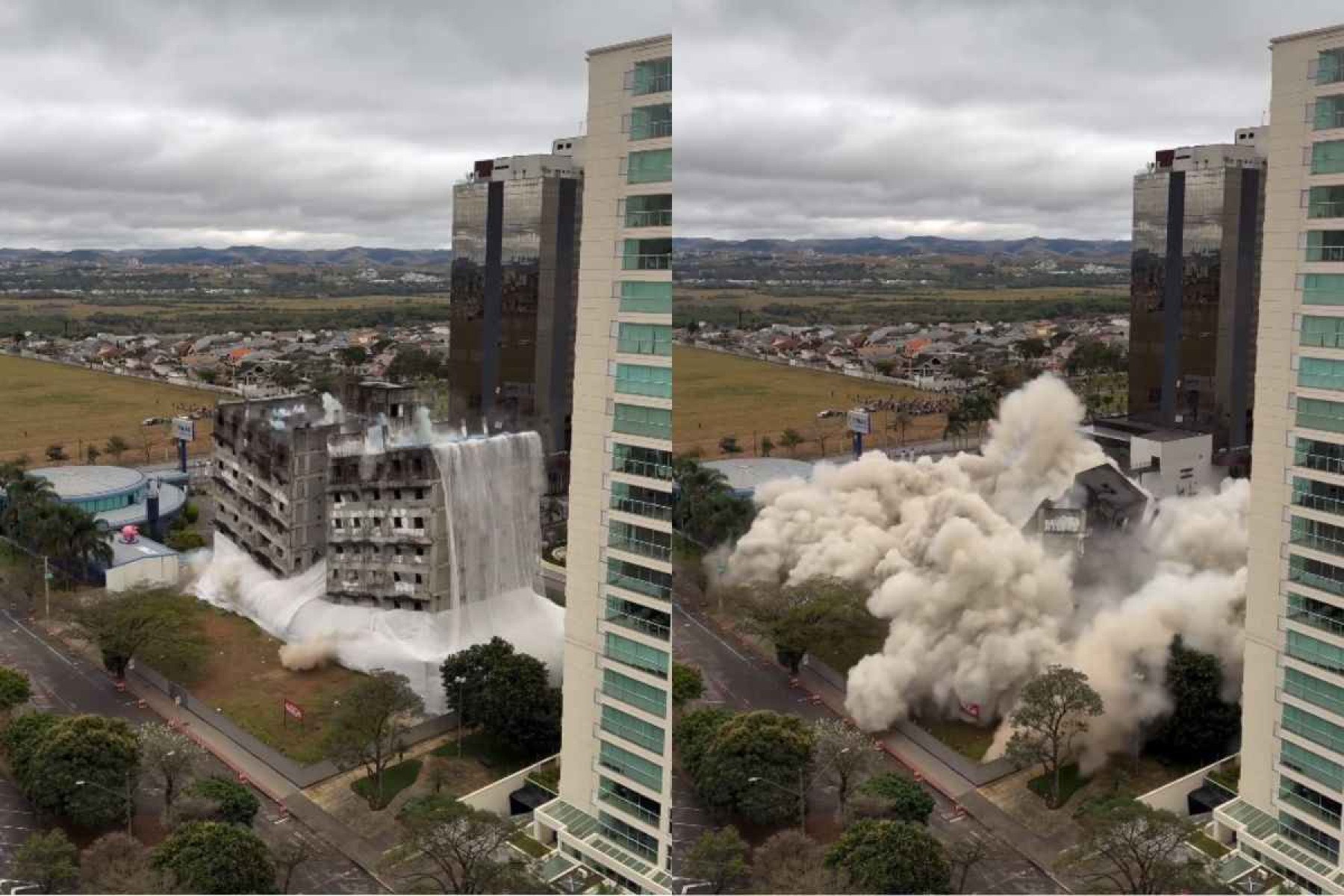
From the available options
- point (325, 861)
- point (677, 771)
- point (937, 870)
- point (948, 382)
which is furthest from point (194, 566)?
point (948, 382)

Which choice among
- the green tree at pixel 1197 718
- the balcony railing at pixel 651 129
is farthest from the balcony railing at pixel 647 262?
Result: the green tree at pixel 1197 718

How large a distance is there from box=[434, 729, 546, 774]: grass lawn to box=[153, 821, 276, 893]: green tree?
314 centimetres

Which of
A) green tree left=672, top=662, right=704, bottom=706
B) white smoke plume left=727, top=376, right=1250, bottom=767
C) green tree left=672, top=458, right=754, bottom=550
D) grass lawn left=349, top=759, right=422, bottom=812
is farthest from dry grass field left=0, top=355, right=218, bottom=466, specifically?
green tree left=672, top=662, right=704, bottom=706

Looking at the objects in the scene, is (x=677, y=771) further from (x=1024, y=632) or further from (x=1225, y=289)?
(x=1225, y=289)

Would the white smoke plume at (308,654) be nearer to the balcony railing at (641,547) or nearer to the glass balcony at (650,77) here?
the balcony railing at (641,547)

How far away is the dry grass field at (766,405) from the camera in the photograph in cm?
3000

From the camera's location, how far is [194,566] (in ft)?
64.6

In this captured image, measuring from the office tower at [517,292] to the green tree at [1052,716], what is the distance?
14621 millimetres

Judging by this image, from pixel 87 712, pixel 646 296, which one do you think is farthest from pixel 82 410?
pixel 646 296

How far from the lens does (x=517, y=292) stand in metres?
23.9

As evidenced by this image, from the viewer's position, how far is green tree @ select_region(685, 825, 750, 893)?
350 inches

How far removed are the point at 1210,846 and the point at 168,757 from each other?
32.3 ft

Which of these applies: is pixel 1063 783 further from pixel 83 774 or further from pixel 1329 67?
pixel 83 774

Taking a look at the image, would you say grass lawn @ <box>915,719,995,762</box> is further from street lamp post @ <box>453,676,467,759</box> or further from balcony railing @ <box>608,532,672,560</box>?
balcony railing @ <box>608,532,672,560</box>
